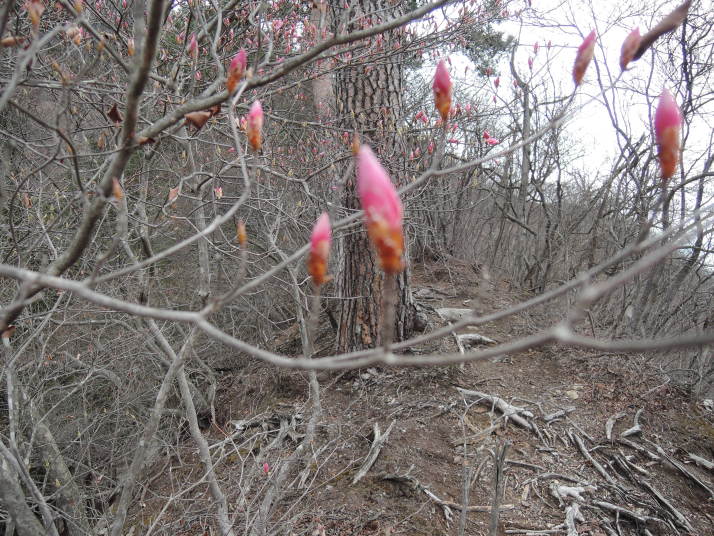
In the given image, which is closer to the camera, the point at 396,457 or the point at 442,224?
the point at 396,457

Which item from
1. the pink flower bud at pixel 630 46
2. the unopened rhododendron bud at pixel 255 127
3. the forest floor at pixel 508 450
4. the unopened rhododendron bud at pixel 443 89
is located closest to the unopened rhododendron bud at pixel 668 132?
the pink flower bud at pixel 630 46

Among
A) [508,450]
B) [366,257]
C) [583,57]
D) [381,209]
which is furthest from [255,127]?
[366,257]

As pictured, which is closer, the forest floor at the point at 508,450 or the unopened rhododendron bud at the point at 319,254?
the unopened rhododendron bud at the point at 319,254

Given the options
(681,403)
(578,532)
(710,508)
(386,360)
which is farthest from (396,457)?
(386,360)

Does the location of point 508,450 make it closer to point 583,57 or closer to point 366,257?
point 366,257

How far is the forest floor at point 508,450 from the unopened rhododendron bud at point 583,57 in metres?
1.99

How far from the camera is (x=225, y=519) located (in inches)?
100

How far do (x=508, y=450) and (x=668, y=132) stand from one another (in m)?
3.14

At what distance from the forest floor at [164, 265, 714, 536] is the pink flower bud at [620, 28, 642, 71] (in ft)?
6.68

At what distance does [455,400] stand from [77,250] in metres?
3.30

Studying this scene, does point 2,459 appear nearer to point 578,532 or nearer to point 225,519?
point 225,519

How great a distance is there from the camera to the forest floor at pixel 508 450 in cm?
297

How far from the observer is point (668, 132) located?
78 cm

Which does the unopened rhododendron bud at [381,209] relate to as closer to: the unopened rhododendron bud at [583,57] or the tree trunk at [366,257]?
the unopened rhododendron bud at [583,57]
